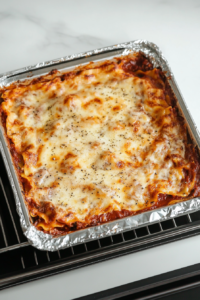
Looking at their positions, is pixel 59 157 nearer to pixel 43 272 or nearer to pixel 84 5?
pixel 43 272

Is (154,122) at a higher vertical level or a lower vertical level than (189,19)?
lower

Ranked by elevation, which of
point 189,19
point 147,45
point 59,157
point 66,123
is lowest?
point 59,157

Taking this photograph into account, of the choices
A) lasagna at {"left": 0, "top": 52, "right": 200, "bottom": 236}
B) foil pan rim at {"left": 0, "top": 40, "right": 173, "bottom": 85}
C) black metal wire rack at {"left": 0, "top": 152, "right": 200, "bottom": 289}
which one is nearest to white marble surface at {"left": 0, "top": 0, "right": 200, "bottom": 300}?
foil pan rim at {"left": 0, "top": 40, "right": 173, "bottom": 85}

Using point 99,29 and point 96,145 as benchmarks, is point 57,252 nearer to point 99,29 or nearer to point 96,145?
point 96,145

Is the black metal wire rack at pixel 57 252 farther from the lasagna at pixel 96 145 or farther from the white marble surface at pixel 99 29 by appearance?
the white marble surface at pixel 99 29

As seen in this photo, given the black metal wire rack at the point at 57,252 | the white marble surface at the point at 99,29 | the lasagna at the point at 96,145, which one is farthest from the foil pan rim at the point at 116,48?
the black metal wire rack at the point at 57,252

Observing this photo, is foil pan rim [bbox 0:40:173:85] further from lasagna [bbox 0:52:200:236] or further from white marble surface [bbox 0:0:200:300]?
white marble surface [bbox 0:0:200:300]

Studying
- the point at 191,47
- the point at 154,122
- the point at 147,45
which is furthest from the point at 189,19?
the point at 154,122
